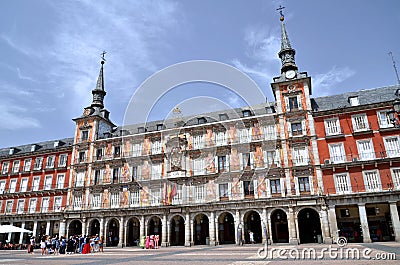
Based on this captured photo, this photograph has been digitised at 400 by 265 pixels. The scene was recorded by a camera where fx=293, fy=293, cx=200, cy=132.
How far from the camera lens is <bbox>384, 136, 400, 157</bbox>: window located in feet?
92.3

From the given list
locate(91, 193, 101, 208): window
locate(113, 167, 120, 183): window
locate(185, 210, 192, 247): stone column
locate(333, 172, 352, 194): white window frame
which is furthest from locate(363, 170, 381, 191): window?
locate(91, 193, 101, 208): window

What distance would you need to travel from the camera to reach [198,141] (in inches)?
1405

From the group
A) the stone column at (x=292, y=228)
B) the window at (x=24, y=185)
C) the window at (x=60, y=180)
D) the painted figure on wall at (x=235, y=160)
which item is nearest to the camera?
the stone column at (x=292, y=228)

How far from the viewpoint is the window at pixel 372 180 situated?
2781 cm

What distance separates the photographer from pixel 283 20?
133 feet

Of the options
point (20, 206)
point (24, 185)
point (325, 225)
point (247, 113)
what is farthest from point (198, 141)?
point (20, 206)

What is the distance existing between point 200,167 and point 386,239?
65.4 ft

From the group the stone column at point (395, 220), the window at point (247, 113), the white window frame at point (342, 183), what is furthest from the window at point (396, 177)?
the window at point (247, 113)

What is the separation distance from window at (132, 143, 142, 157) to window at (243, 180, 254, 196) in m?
14.4

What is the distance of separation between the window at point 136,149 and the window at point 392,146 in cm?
2774

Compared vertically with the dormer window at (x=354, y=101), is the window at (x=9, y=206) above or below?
below

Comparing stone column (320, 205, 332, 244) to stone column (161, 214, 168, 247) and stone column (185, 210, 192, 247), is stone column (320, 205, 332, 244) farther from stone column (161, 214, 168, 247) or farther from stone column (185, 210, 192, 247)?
stone column (161, 214, 168, 247)

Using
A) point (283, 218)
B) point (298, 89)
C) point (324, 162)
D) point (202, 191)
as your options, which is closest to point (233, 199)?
point (202, 191)

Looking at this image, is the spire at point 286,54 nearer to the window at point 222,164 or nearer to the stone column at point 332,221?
the window at point 222,164
